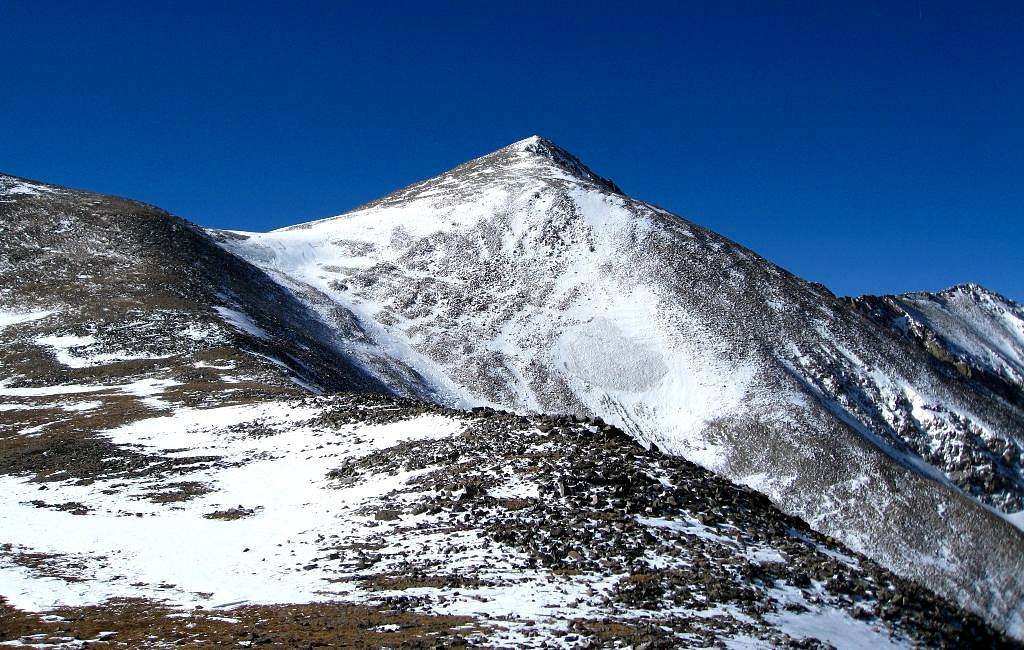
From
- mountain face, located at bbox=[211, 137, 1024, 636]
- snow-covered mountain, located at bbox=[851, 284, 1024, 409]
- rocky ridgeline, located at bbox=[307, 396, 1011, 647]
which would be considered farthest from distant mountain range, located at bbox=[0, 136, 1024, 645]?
snow-covered mountain, located at bbox=[851, 284, 1024, 409]

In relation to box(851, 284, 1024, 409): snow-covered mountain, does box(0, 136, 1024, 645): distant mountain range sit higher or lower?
lower

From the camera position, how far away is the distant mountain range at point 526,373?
85.8ft

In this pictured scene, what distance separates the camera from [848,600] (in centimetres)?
1752

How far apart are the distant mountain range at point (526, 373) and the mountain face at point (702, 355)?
0.42m

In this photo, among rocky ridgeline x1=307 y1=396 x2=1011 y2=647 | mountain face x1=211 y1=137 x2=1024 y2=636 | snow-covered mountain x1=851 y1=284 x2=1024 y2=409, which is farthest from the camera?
snow-covered mountain x1=851 y1=284 x2=1024 y2=409

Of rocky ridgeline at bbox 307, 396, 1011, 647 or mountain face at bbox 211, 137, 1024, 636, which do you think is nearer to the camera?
rocky ridgeline at bbox 307, 396, 1011, 647

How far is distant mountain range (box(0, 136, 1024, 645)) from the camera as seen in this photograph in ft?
85.8

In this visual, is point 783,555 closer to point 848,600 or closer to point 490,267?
point 848,600

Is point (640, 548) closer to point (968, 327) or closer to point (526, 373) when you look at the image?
point (526, 373)

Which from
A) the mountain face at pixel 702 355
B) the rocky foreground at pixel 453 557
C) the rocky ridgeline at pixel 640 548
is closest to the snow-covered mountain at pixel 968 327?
the mountain face at pixel 702 355

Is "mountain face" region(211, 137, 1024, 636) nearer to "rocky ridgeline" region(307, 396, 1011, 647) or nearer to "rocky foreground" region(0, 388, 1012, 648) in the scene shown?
"rocky ridgeline" region(307, 396, 1011, 647)

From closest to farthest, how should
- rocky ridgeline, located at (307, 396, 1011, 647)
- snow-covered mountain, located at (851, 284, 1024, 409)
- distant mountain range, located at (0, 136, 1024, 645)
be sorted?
rocky ridgeline, located at (307, 396, 1011, 647) < distant mountain range, located at (0, 136, 1024, 645) < snow-covered mountain, located at (851, 284, 1024, 409)

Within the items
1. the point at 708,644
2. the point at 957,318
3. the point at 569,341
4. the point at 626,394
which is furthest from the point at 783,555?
the point at 957,318

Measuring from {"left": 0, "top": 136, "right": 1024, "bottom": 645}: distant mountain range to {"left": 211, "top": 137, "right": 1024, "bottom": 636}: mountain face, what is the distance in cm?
42
